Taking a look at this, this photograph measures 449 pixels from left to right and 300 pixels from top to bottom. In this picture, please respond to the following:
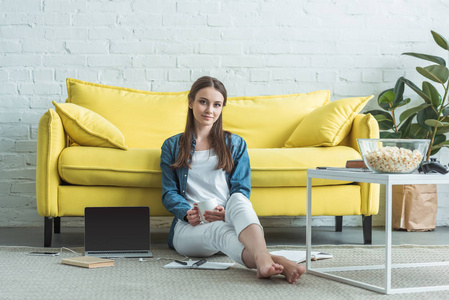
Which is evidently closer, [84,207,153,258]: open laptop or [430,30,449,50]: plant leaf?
[84,207,153,258]: open laptop

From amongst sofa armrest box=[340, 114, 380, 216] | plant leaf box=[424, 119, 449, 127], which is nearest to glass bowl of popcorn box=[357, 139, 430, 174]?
sofa armrest box=[340, 114, 380, 216]

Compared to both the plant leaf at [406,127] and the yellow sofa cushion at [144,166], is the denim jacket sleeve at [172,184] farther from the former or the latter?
the plant leaf at [406,127]

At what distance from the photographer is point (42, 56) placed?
3.47 metres

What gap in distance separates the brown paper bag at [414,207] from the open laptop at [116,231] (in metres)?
1.70

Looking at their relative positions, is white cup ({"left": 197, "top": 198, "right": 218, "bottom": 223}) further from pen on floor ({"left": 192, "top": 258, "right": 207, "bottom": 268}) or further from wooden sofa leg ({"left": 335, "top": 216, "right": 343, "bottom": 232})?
wooden sofa leg ({"left": 335, "top": 216, "right": 343, "bottom": 232})

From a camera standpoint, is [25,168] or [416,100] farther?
[416,100]

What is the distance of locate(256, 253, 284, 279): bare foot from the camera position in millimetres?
1714

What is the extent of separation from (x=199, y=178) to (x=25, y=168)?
1520mm

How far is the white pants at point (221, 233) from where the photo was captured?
191cm

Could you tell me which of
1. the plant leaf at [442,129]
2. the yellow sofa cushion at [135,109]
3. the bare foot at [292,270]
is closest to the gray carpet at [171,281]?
the bare foot at [292,270]

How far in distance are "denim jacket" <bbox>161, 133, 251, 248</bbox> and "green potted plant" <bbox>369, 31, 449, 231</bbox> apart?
1.26 metres

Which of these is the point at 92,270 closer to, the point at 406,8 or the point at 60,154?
the point at 60,154

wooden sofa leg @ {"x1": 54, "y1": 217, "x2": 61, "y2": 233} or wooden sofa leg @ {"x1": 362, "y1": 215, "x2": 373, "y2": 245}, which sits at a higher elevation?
wooden sofa leg @ {"x1": 362, "y1": 215, "x2": 373, "y2": 245}

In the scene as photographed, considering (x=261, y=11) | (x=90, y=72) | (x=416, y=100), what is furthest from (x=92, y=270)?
(x=416, y=100)
